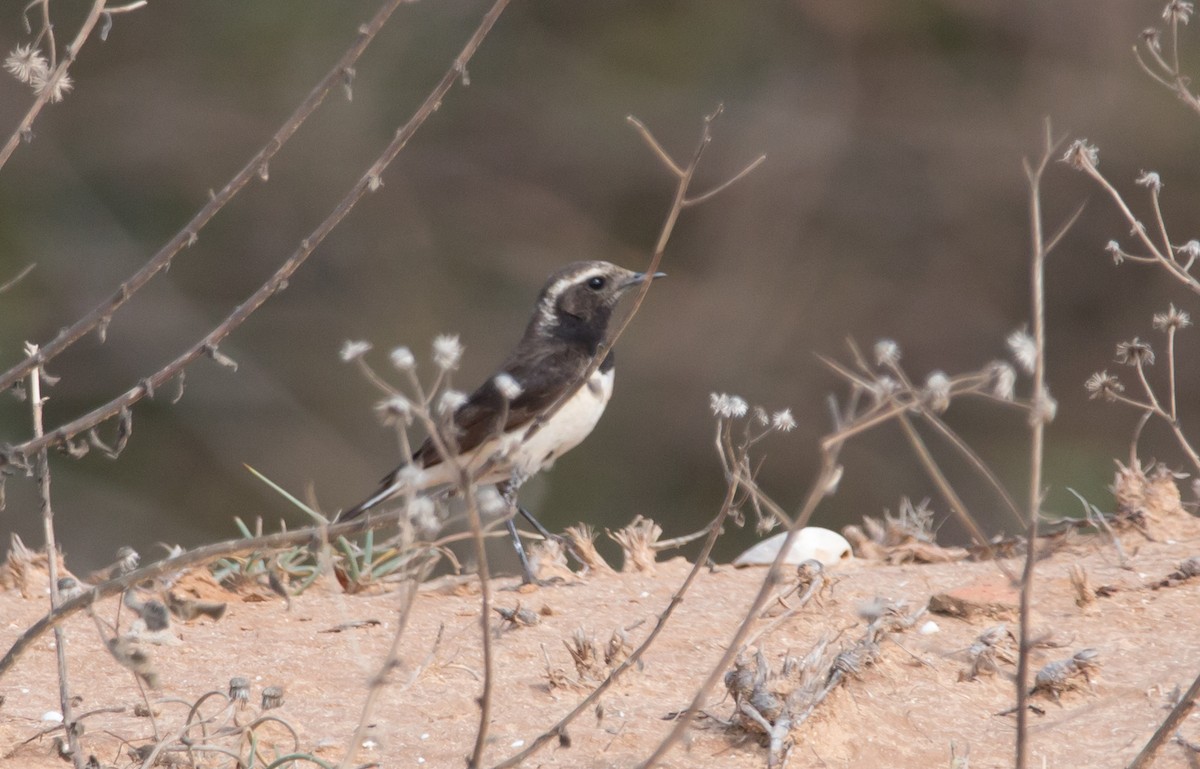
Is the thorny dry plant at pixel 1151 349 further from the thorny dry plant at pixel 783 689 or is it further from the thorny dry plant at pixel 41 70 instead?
the thorny dry plant at pixel 41 70

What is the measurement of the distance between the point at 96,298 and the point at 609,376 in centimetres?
1040

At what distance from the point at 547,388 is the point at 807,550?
1427 mm

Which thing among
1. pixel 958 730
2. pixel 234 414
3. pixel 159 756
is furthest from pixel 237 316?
pixel 234 414

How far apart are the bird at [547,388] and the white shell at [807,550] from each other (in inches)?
29.3

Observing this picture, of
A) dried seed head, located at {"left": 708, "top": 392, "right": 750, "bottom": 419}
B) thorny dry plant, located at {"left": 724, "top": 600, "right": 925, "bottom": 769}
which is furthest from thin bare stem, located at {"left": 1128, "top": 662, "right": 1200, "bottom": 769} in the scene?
dried seed head, located at {"left": 708, "top": 392, "right": 750, "bottom": 419}

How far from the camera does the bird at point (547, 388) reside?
20.2 ft

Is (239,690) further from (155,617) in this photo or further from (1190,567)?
(1190,567)

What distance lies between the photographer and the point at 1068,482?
13477 mm

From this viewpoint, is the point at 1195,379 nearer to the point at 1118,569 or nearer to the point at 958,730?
the point at 1118,569

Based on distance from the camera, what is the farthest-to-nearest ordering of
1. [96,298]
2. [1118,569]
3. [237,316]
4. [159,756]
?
[96,298]
[1118,569]
[159,756]
[237,316]

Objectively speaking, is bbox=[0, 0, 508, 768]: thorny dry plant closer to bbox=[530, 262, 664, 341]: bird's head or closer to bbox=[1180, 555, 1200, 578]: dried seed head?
bbox=[1180, 555, 1200, 578]: dried seed head

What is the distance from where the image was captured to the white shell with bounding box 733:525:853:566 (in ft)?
17.2

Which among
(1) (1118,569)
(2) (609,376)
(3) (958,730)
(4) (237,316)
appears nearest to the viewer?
(4) (237,316)

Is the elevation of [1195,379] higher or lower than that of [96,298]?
lower
